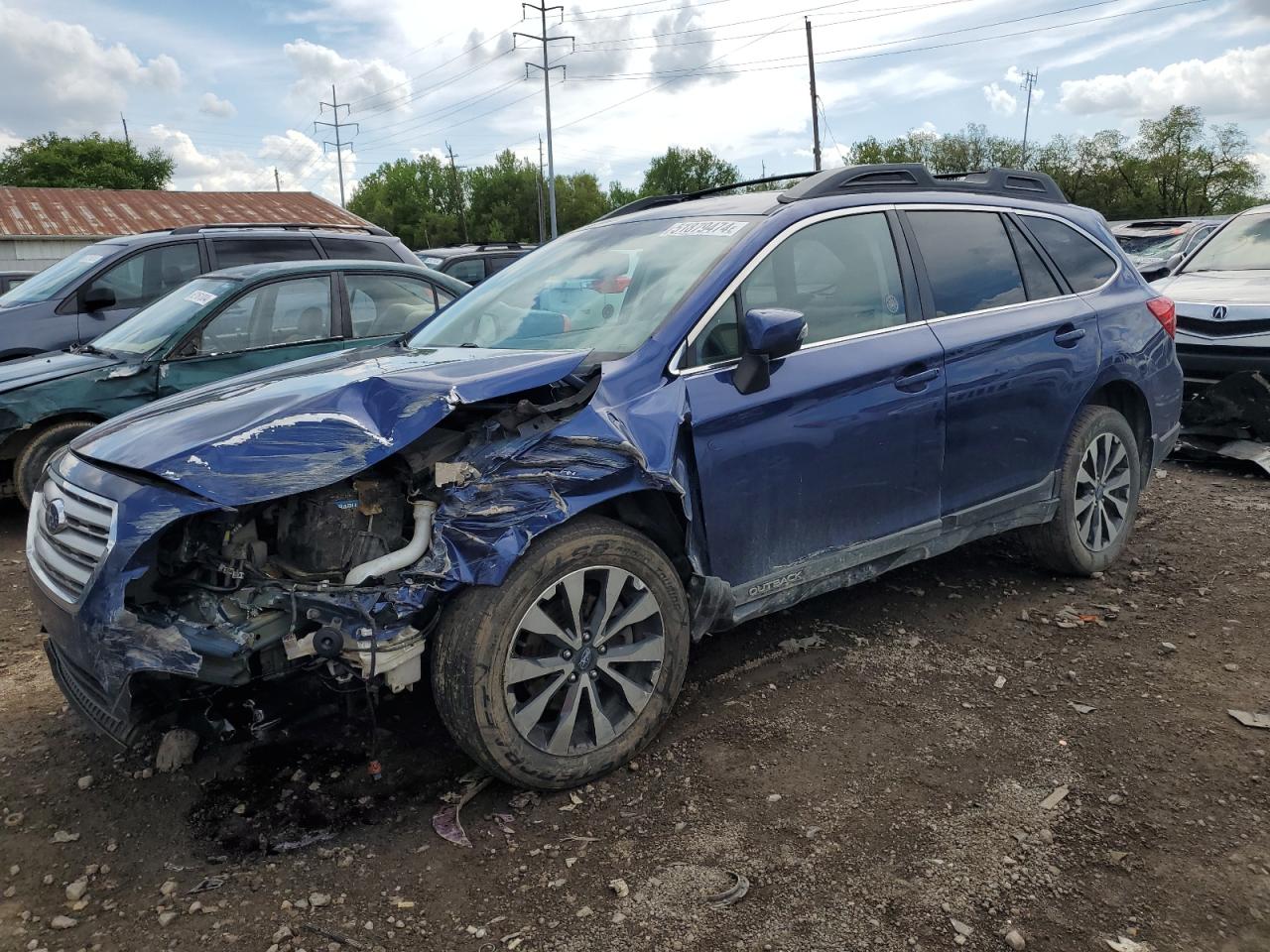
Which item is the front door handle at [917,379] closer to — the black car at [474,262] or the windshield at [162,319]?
the windshield at [162,319]

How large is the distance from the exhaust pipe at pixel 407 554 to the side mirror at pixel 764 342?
1.16 m

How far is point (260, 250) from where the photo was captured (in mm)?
8266

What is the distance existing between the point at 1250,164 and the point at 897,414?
211 ft

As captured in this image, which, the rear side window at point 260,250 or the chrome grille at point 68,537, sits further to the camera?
the rear side window at point 260,250

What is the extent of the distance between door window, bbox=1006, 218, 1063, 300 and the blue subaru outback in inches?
1.0

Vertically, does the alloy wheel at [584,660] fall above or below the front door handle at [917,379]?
below

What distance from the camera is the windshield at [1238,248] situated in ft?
26.3

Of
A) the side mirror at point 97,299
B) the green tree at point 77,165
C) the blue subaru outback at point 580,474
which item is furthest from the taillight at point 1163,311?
the green tree at point 77,165

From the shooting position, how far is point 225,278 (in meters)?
6.60

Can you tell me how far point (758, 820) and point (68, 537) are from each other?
7.32 feet

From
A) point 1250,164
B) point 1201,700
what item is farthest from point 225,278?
point 1250,164

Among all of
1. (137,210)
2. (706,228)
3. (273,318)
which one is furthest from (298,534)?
(137,210)

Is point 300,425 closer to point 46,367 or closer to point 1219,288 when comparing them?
point 46,367

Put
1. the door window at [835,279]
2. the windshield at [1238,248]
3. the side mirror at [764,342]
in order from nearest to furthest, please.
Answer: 1. the side mirror at [764,342]
2. the door window at [835,279]
3. the windshield at [1238,248]
